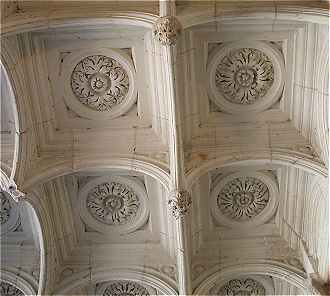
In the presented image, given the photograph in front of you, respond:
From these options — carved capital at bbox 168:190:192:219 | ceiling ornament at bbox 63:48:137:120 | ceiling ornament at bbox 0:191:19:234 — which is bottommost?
carved capital at bbox 168:190:192:219

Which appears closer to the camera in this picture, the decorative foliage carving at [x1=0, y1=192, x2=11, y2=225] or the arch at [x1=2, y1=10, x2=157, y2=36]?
the arch at [x1=2, y1=10, x2=157, y2=36]

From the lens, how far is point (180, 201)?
9266mm

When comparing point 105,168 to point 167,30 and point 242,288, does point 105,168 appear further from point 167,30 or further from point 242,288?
point 242,288

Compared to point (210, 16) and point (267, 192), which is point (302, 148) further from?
point (210, 16)

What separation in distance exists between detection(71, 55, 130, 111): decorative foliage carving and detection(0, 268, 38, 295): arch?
3362 millimetres

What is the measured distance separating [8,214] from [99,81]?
122 inches

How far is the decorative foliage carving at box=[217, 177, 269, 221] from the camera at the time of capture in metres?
10.4

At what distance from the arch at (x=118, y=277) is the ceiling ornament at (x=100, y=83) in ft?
9.16

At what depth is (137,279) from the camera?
10688 millimetres

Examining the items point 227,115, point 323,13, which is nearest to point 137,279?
point 227,115

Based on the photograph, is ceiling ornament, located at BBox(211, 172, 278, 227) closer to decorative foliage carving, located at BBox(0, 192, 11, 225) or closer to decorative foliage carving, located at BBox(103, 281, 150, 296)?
decorative foliage carving, located at BBox(103, 281, 150, 296)

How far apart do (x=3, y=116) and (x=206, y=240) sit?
4.08m

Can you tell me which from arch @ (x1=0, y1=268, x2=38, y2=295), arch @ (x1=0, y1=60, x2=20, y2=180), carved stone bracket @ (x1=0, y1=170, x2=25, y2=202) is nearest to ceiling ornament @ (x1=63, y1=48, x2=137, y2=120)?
arch @ (x1=0, y1=60, x2=20, y2=180)

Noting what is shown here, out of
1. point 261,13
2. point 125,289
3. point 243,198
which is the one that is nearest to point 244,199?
point 243,198
